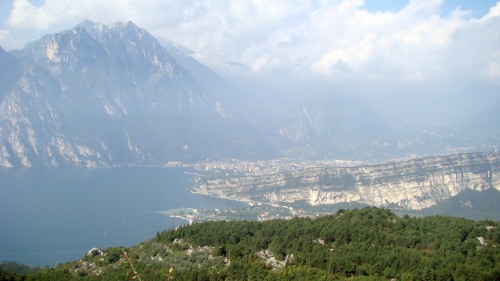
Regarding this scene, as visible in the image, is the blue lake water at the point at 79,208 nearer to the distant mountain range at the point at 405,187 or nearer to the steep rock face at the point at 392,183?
the steep rock face at the point at 392,183

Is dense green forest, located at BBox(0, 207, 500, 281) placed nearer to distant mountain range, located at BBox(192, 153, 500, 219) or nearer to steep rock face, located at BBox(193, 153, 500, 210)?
distant mountain range, located at BBox(192, 153, 500, 219)

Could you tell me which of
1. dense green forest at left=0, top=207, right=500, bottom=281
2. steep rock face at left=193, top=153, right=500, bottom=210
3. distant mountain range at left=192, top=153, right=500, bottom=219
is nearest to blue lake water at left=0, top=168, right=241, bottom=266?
steep rock face at left=193, top=153, right=500, bottom=210

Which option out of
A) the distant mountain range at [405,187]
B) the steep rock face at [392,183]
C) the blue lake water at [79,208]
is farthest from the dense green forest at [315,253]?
the steep rock face at [392,183]

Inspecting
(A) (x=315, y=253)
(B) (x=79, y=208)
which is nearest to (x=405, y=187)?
(B) (x=79, y=208)

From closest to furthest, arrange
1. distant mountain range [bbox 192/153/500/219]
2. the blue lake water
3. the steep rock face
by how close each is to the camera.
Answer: the blue lake water → distant mountain range [bbox 192/153/500/219] → the steep rock face

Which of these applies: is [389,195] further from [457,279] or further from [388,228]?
[457,279]

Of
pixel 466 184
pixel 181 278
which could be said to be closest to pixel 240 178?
pixel 466 184

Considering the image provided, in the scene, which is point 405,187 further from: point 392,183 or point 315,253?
point 315,253
